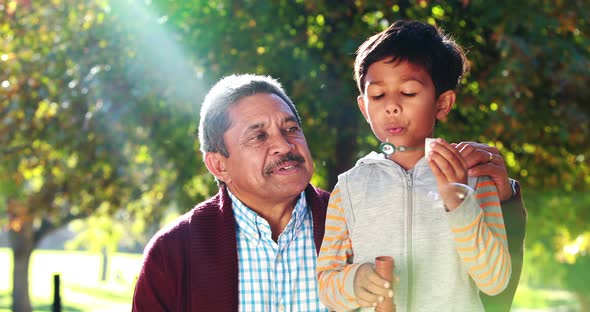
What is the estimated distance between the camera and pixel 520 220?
2.79 m

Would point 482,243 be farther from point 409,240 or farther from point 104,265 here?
point 104,265

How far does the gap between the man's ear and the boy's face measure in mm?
1049

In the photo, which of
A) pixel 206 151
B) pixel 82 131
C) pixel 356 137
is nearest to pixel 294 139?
pixel 206 151

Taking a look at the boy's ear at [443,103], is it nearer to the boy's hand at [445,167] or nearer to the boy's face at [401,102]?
the boy's face at [401,102]

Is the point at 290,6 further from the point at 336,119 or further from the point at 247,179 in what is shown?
the point at 247,179

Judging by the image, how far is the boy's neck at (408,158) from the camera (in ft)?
7.84

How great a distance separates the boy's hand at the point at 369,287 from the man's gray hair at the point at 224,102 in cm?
108

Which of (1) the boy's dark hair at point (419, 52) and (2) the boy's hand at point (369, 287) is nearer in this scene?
(2) the boy's hand at point (369, 287)

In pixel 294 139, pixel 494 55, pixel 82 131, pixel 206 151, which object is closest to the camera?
pixel 294 139

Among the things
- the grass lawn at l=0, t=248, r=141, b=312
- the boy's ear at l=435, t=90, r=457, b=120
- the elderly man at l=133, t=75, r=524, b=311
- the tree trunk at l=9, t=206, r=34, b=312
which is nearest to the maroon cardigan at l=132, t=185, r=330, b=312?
the elderly man at l=133, t=75, r=524, b=311

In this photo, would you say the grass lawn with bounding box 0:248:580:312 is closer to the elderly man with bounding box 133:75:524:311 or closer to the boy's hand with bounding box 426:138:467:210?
the elderly man with bounding box 133:75:524:311

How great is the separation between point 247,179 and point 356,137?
12.3ft

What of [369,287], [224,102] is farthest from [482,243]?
[224,102]

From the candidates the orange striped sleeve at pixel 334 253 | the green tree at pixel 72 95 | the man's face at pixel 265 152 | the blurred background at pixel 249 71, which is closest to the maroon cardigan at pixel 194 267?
the man's face at pixel 265 152
